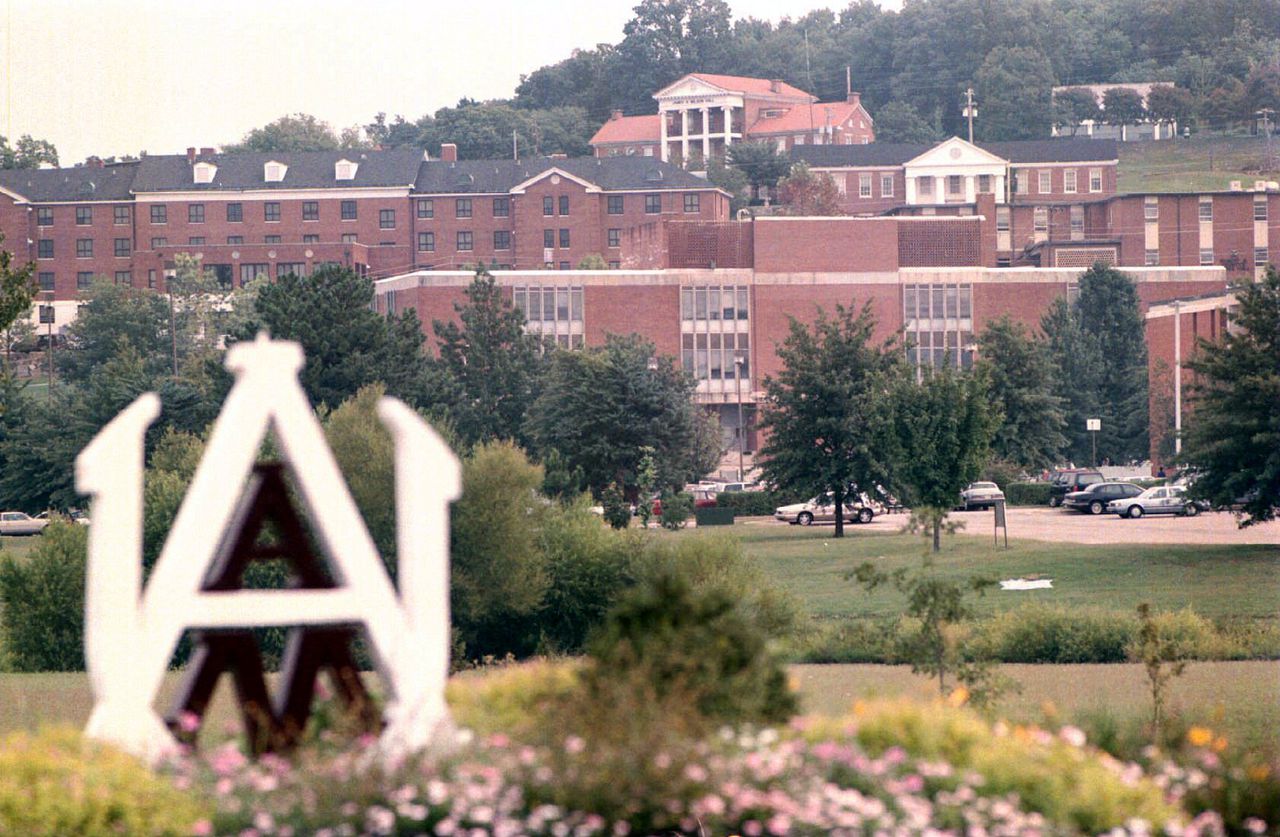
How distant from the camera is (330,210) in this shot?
119812mm

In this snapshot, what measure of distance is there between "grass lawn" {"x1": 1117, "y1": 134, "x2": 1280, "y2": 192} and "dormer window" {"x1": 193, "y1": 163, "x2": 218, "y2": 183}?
76602 mm

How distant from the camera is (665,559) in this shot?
37344 millimetres

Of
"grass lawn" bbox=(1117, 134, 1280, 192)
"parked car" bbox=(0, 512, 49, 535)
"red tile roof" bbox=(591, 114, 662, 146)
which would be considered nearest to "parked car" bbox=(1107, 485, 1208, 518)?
"parked car" bbox=(0, 512, 49, 535)

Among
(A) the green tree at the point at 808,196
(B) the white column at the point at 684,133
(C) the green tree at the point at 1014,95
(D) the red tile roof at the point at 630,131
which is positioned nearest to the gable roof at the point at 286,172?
(A) the green tree at the point at 808,196

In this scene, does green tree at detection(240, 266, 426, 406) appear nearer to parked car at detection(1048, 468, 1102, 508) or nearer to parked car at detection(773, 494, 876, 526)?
parked car at detection(773, 494, 876, 526)

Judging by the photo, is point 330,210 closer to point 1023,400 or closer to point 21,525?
point 21,525

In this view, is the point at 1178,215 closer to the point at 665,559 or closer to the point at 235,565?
the point at 665,559

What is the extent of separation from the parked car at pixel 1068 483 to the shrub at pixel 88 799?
56.8 m

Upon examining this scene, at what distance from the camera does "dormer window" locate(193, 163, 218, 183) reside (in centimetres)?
11950

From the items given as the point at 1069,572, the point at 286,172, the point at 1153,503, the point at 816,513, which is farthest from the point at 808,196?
the point at 1069,572

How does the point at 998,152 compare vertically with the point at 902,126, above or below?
below

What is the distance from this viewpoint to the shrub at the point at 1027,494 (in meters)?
66.5

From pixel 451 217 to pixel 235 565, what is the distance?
368 ft

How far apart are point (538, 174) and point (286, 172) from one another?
55.4 ft
